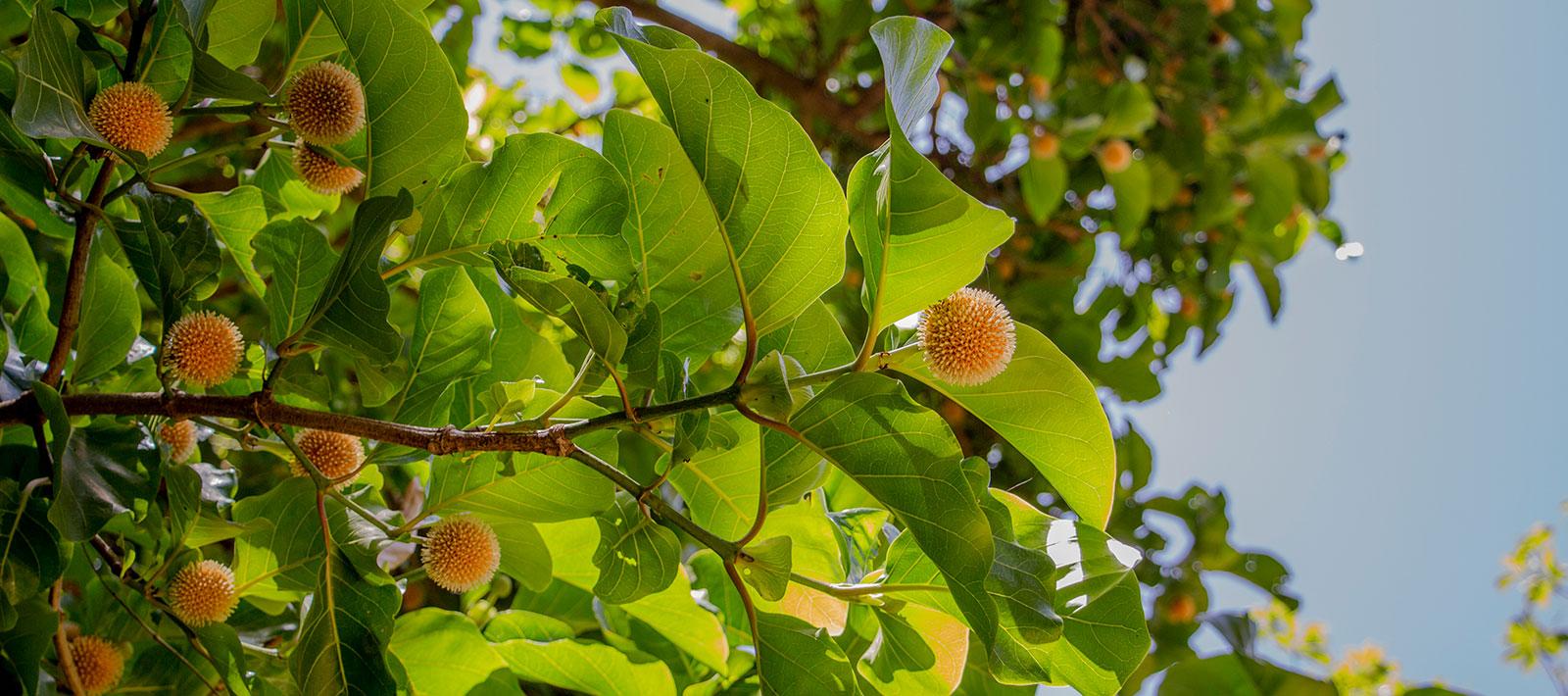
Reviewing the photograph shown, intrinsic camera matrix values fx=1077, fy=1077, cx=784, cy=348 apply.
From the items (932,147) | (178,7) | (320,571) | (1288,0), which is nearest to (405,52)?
(178,7)

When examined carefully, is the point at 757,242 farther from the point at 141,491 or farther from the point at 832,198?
the point at 141,491

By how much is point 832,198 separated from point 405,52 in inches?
14.7

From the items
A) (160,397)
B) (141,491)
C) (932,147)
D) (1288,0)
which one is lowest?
(141,491)

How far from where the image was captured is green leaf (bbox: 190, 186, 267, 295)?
107cm

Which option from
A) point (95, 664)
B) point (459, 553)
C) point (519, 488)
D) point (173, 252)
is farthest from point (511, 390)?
point (95, 664)

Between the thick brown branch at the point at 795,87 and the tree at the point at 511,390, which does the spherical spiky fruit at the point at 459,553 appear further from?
the thick brown branch at the point at 795,87

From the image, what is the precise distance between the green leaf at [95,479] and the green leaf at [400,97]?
34 cm

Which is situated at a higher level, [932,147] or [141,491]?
[932,147]

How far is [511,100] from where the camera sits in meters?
3.57

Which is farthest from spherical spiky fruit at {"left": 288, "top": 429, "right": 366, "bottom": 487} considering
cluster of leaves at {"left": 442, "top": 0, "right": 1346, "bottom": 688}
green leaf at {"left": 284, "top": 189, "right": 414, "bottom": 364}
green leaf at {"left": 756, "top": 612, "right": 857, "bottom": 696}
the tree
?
cluster of leaves at {"left": 442, "top": 0, "right": 1346, "bottom": 688}

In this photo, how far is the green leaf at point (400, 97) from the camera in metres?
0.87

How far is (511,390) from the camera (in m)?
0.90

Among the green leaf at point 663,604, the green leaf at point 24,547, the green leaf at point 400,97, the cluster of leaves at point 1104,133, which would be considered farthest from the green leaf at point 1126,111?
the green leaf at point 24,547

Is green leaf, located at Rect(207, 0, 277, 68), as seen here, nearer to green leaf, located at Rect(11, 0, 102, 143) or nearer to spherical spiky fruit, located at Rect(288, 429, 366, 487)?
green leaf, located at Rect(11, 0, 102, 143)
